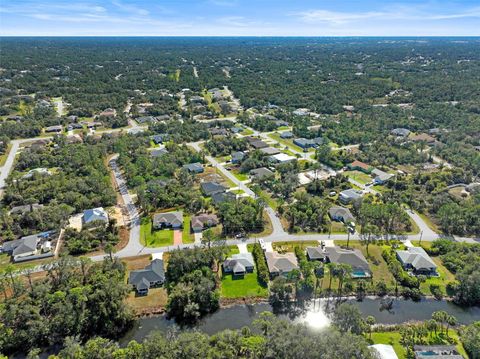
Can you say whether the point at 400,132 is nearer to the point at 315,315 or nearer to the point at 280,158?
the point at 280,158

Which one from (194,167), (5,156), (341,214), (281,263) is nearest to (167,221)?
(281,263)

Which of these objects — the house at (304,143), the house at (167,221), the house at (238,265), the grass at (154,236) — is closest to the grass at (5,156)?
the grass at (154,236)

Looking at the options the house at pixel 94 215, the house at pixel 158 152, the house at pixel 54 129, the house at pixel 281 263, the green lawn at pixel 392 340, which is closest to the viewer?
the green lawn at pixel 392 340

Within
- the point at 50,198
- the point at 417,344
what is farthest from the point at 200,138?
the point at 417,344

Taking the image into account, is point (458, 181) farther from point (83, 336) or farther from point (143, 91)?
point (143, 91)

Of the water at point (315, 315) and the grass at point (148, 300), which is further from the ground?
the grass at point (148, 300)

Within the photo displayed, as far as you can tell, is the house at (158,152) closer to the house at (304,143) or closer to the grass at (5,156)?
the grass at (5,156)

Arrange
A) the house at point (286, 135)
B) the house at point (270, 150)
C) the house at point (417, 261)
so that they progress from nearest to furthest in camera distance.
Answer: the house at point (417, 261)
the house at point (270, 150)
the house at point (286, 135)
